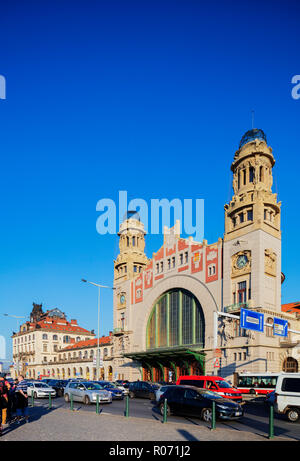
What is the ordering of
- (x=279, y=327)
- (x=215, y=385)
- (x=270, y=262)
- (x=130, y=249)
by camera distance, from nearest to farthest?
(x=215, y=385)
(x=279, y=327)
(x=270, y=262)
(x=130, y=249)

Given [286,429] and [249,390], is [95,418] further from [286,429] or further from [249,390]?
[249,390]

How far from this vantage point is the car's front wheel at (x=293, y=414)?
2150 cm

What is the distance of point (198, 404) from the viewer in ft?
67.7

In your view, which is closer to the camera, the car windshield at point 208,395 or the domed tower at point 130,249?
the car windshield at point 208,395

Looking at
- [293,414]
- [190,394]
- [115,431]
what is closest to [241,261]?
[293,414]

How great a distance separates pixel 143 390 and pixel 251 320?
1147cm

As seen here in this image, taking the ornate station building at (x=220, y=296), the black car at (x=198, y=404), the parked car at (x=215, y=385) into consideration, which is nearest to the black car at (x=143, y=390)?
the parked car at (x=215, y=385)

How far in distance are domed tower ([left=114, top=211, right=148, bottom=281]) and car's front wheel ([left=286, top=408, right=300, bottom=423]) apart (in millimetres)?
49615

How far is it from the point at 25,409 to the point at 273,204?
37.9 meters

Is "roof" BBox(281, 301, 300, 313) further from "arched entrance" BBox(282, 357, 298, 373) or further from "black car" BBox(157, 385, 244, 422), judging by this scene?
"black car" BBox(157, 385, 244, 422)

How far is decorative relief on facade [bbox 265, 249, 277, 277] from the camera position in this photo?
1858 inches

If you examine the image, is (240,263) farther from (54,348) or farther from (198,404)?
(54,348)

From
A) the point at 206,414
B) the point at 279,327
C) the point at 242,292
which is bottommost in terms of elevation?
the point at 206,414

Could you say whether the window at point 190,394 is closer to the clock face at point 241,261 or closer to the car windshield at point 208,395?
the car windshield at point 208,395
